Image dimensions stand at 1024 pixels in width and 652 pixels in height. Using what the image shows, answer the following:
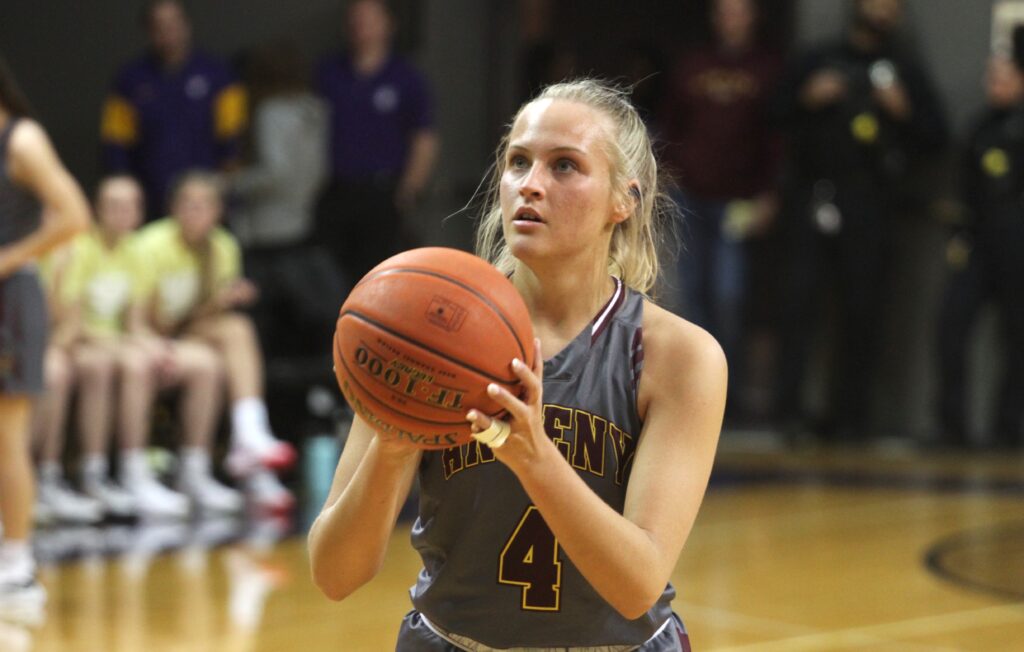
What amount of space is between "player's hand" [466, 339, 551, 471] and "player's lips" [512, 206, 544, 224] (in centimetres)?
31

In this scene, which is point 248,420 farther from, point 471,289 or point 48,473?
point 471,289

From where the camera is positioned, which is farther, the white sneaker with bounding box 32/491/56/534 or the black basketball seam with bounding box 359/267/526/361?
the white sneaker with bounding box 32/491/56/534

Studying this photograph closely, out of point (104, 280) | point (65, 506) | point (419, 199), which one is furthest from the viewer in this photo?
point (419, 199)

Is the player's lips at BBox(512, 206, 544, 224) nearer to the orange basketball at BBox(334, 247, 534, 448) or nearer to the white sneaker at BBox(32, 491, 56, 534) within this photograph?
the orange basketball at BBox(334, 247, 534, 448)

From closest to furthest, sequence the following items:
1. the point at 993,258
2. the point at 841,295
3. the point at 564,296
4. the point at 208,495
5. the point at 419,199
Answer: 1. the point at 564,296
2. the point at 208,495
3. the point at 993,258
4. the point at 841,295
5. the point at 419,199

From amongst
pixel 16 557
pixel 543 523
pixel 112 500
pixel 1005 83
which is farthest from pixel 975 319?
pixel 543 523

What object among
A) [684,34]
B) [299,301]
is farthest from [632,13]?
[299,301]

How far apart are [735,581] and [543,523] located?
3011 mm

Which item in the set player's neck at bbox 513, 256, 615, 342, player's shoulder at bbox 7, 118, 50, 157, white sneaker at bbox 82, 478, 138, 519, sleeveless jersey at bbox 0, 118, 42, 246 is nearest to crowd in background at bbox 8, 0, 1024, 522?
white sneaker at bbox 82, 478, 138, 519

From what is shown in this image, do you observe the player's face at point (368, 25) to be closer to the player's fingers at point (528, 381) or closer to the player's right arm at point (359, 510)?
the player's right arm at point (359, 510)

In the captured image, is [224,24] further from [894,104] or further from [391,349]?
[391,349]

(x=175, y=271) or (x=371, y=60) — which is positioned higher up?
(x=371, y=60)

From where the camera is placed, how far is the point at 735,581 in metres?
4.96

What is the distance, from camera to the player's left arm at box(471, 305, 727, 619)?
177 centimetres
